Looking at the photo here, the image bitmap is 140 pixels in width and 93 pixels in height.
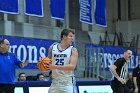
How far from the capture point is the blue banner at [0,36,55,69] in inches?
578

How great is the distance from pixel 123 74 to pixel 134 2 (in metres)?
17.6

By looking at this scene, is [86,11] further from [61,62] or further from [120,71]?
[61,62]

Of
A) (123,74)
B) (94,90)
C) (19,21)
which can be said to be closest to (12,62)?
(123,74)

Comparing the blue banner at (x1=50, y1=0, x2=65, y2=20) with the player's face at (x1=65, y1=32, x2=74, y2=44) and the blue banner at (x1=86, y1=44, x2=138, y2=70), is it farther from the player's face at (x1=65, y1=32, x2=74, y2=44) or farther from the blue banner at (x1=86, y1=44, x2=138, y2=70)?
the player's face at (x1=65, y1=32, x2=74, y2=44)

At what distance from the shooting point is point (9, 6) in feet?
43.5

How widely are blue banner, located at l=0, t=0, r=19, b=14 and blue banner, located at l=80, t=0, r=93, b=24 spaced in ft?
12.4

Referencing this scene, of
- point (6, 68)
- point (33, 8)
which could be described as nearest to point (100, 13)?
point (33, 8)

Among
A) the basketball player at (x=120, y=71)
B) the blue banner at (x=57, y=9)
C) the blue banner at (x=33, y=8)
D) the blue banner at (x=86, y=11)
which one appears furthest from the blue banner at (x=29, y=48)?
the basketball player at (x=120, y=71)

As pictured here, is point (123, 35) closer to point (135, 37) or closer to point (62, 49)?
point (135, 37)

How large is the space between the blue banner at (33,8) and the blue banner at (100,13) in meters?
3.68

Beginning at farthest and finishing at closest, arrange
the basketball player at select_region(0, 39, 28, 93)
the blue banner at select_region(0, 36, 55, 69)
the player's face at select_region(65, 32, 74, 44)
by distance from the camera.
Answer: the blue banner at select_region(0, 36, 55, 69)
the basketball player at select_region(0, 39, 28, 93)
the player's face at select_region(65, 32, 74, 44)

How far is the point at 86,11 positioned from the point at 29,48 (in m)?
2.99

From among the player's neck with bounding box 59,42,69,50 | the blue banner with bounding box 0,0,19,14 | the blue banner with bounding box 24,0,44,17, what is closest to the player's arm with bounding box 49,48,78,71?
the player's neck with bounding box 59,42,69,50

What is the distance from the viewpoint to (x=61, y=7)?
1593cm
